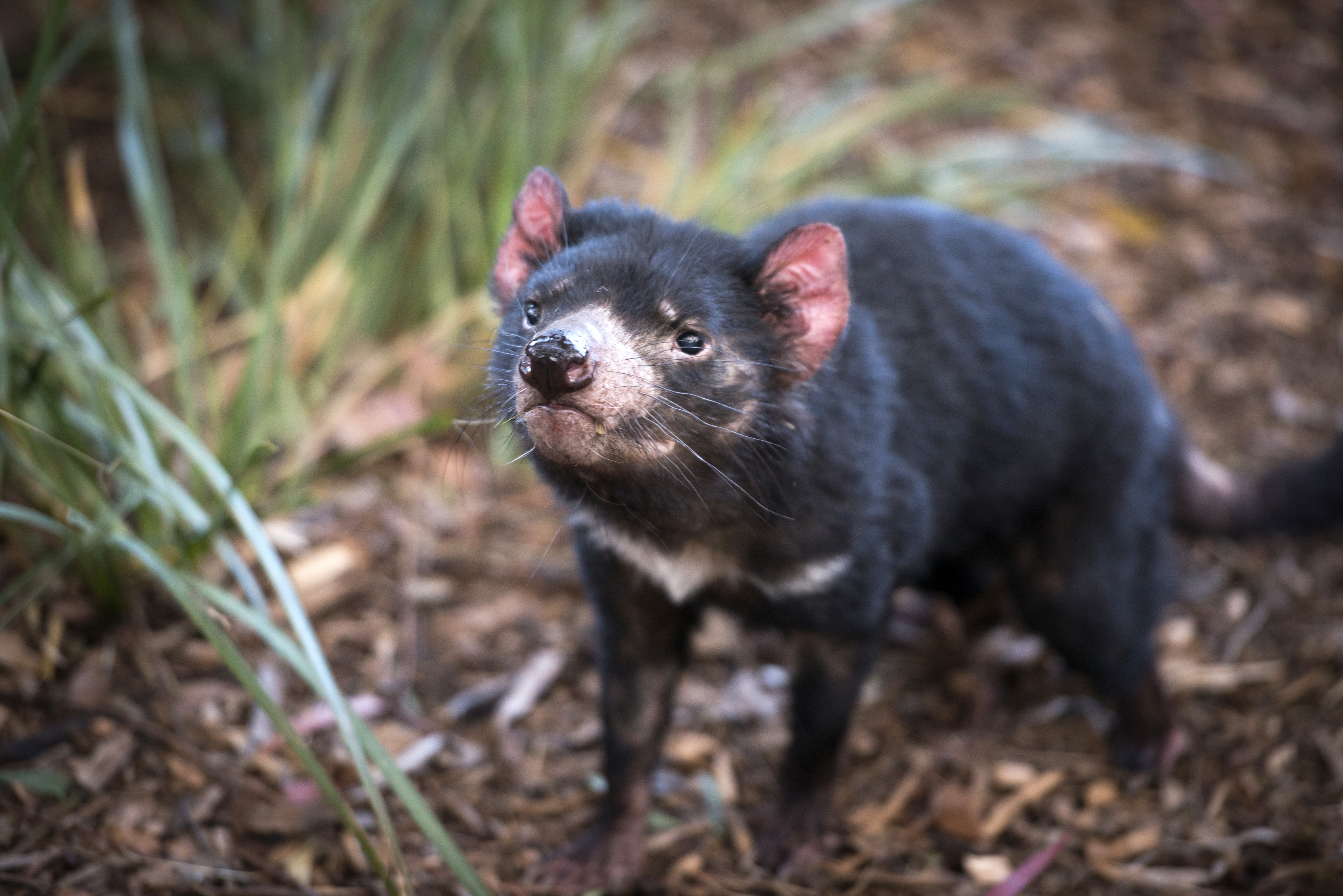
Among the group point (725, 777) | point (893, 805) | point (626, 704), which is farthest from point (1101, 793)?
point (626, 704)

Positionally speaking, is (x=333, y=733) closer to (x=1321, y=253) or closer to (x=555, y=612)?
(x=555, y=612)

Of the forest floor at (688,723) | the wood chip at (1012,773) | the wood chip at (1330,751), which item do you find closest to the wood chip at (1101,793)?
the forest floor at (688,723)

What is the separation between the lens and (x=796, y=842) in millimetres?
2502

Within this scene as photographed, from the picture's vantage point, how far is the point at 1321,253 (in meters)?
4.46

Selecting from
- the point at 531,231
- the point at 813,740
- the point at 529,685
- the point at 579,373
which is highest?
Answer: the point at 531,231

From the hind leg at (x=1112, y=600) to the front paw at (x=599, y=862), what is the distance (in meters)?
1.16

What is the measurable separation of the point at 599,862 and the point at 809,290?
1.36 m

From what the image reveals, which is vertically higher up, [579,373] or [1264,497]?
[579,373]

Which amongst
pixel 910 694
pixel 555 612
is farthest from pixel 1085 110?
pixel 555 612

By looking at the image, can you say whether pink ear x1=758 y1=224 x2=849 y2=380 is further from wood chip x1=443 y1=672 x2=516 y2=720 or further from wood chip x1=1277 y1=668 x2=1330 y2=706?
wood chip x1=1277 y1=668 x2=1330 y2=706

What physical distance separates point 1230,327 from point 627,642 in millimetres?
3019

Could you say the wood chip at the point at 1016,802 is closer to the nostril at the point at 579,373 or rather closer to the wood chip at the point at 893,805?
the wood chip at the point at 893,805

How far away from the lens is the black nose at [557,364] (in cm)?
167

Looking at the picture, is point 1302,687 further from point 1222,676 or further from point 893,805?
point 893,805
